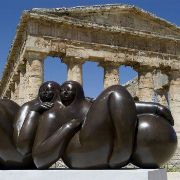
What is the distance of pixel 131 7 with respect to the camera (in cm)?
2561

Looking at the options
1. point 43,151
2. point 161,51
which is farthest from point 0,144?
point 161,51

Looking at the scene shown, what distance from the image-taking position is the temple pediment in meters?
22.8

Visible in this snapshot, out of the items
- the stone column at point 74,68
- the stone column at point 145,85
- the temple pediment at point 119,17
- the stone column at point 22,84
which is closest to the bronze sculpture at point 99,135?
the stone column at point 22,84

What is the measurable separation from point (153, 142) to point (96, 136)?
20.6 inches

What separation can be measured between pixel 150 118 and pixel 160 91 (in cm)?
2889

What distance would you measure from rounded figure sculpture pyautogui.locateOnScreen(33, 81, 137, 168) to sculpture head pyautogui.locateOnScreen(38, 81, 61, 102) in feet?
0.94

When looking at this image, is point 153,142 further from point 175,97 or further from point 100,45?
point 175,97

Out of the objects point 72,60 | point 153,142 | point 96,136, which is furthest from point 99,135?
point 72,60

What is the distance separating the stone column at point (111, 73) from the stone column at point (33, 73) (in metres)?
4.24

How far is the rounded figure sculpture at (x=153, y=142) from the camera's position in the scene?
11.3ft

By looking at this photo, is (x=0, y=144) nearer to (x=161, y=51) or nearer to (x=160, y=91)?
(x=161, y=51)

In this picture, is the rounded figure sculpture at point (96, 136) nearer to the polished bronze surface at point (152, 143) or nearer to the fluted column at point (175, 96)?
the polished bronze surface at point (152, 143)

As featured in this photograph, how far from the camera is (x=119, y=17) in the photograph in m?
25.0

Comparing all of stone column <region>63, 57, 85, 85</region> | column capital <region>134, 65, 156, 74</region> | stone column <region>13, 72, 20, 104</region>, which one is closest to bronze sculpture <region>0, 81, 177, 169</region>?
stone column <region>63, 57, 85, 85</region>
